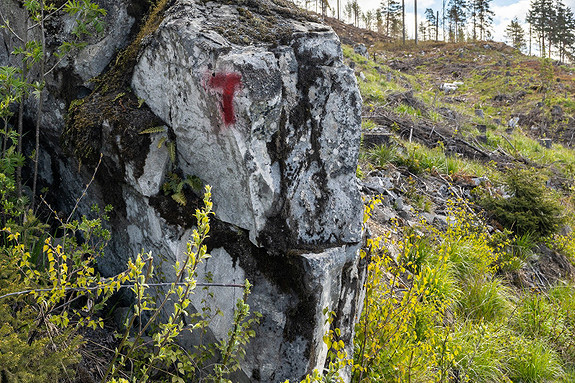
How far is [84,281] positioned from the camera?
202cm

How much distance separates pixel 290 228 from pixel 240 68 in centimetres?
101

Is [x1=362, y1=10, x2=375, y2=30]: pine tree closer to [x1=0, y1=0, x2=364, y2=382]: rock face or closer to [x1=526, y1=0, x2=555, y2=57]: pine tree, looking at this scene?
[x1=526, y1=0, x2=555, y2=57]: pine tree

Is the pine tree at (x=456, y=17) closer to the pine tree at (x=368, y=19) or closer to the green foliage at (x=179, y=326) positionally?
the pine tree at (x=368, y=19)

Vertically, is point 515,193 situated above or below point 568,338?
above

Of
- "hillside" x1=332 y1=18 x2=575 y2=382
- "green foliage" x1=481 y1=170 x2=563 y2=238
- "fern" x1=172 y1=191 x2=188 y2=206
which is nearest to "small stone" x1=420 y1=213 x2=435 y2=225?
"hillside" x1=332 y1=18 x2=575 y2=382

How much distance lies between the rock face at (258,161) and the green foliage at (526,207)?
4.70m

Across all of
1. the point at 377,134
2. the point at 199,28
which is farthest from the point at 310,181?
the point at 377,134

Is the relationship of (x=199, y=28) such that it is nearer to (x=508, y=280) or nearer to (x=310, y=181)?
(x=310, y=181)

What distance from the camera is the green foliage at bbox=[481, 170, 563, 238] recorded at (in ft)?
20.6

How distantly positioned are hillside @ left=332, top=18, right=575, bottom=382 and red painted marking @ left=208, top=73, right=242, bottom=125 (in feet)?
4.16

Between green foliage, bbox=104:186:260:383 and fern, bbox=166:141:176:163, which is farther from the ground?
fern, bbox=166:141:176:163

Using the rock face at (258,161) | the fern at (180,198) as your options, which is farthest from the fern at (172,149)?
the fern at (180,198)

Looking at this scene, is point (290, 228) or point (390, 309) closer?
point (290, 228)

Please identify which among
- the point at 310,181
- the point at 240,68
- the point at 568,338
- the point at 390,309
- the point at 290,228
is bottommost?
the point at 568,338
